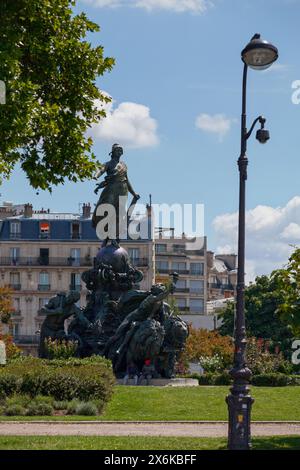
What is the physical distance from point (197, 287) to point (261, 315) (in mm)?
33540

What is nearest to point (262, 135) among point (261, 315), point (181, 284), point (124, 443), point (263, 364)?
point (124, 443)

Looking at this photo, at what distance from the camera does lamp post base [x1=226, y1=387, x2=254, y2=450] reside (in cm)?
1562

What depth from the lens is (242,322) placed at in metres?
16.3

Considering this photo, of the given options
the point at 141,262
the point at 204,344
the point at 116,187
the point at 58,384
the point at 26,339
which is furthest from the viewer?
the point at 141,262

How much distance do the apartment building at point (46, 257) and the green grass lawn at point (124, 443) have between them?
64961mm

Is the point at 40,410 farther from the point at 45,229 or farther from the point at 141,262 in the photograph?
the point at 45,229

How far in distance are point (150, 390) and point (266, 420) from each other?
577 centimetres

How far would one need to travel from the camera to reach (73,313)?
33781 millimetres

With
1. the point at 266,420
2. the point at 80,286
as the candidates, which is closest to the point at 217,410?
the point at 266,420

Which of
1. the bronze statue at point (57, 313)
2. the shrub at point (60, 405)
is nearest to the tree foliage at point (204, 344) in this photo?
the bronze statue at point (57, 313)

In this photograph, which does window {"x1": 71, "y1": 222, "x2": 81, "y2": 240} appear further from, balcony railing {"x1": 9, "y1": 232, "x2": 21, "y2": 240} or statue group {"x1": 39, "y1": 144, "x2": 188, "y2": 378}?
statue group {"x1": 39, "y1": 144, "x2": 188, "y2": 378}

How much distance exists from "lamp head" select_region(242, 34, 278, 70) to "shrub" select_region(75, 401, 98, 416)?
9.59 m

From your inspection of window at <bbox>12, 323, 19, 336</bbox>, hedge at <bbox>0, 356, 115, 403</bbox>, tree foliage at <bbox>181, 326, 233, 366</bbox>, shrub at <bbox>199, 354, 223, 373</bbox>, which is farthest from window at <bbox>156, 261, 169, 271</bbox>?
hedge at <bbox>0, 356, 115, 403</bbox>
